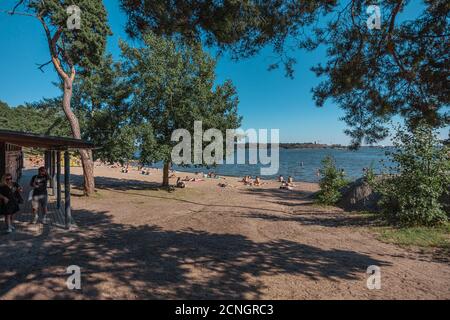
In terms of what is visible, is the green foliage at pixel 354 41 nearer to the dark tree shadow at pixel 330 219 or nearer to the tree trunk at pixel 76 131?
the dark tree shadow at pixel 330 219

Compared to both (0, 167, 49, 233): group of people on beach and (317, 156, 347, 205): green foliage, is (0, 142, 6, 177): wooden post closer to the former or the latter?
(0, 167, 49, 233): group of people on beach

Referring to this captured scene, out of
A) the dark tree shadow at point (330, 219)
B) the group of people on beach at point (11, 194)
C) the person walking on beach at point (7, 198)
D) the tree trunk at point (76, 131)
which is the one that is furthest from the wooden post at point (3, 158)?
the dark tree shadow at point (330, 219)

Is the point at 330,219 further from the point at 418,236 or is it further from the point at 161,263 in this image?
the point at 161,263

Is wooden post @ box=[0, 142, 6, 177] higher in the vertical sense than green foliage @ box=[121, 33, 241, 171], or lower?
lower

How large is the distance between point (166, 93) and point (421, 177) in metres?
14.6

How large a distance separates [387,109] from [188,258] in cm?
666

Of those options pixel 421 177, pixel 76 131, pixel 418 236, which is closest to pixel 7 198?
pixel 76 131

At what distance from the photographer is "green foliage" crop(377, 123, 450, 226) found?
→ 9.99 metres

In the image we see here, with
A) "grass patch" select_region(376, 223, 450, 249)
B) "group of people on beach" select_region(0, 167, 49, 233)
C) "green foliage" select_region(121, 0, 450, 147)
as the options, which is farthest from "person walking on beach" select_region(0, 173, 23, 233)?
"grass patch" select_region(376, 223, 450, 249)

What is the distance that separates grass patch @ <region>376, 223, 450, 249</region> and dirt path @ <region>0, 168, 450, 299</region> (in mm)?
514

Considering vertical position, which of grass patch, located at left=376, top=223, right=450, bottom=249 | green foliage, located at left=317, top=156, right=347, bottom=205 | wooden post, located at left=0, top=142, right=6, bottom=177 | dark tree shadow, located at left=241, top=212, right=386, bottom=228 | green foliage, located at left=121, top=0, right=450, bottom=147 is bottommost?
dark tree shadow, located at left=241, top=212, right=386, bottom=228

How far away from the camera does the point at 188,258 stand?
682 centimetres

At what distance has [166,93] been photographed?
1938cm
